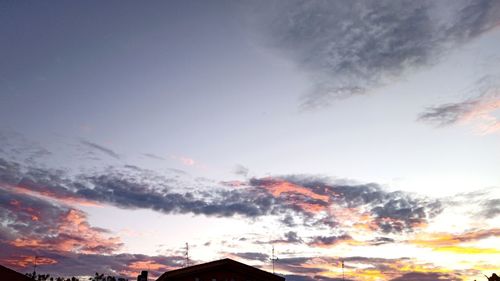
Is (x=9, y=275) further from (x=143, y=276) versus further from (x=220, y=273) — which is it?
(x=220, y=273)

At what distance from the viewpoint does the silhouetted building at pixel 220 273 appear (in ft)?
153

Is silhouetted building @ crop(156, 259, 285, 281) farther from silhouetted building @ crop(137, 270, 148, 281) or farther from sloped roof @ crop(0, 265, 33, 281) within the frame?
sloped roof @ crop(0, 265, 33, 281)

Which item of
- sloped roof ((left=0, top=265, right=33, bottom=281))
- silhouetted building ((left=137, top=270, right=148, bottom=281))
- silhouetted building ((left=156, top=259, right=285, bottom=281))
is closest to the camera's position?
silhouetted building ((left=156, top=259, right=285, bottom=281))

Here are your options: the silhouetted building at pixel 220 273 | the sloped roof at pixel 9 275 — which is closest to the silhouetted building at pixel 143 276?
the silhouetted building at pixel 220 273

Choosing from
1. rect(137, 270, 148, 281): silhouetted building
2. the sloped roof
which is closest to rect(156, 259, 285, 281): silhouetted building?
rect(137, 270, 148, 281): silhouetted building

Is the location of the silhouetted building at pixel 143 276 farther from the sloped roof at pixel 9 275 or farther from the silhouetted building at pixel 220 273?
the sloped roof at pixel 9 275

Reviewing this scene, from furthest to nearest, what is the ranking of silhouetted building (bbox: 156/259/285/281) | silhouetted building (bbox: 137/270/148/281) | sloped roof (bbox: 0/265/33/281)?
sloped roof (bbox: 0/265/33/281) < silhouetted building (bbox: 137/270/148/281) < silhouetted building (bbox: 156/259/285/281)

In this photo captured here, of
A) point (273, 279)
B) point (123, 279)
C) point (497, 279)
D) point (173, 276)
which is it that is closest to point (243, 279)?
point (273, 279)

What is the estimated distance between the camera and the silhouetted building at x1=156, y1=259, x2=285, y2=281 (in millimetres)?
46562

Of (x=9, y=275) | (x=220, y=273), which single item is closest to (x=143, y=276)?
(x=220, y=273)

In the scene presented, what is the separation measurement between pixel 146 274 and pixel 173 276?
32.9 ft

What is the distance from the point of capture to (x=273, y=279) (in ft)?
167

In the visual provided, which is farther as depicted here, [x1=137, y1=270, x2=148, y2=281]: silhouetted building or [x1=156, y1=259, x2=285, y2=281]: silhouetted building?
[x1=137, y1=270, x2=148, y2=281]: silhouetted building

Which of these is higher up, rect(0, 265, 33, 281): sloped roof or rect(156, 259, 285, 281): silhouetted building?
rect(156, 259, 285, 281): silhouetted building
